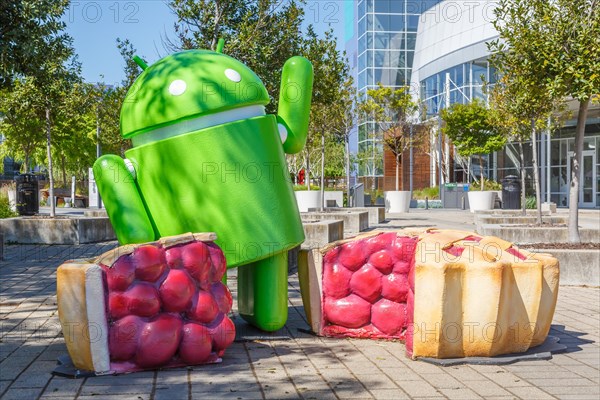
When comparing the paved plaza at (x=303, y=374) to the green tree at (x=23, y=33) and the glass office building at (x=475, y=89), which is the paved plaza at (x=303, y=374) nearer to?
the green tree at (x=23, y=33)

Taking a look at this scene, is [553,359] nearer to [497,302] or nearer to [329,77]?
[497,302]

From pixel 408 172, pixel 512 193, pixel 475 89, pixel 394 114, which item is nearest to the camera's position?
pixel 512 193

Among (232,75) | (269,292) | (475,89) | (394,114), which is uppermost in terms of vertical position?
(475,89)

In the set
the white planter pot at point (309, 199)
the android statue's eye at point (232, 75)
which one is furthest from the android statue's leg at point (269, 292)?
the white planter pot at point (309, 199)

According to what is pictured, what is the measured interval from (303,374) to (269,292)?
47.9 inches

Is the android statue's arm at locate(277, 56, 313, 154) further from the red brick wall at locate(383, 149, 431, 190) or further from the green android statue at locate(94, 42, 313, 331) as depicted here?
the red brick wall at locate(383, 149, 431, 190)

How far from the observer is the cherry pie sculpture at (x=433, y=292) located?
5.37m

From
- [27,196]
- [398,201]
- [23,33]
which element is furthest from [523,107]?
[27,196]

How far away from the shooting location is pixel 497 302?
5406 millimetres

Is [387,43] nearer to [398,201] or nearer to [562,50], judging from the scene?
[398,201]

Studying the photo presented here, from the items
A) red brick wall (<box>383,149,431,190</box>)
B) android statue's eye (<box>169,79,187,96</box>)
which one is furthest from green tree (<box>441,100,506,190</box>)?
android statue's eye (<box>169,79,187,96</box>)

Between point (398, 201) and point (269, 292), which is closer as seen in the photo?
point (269, 292)

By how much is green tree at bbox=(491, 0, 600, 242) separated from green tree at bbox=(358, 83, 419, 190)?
2149 cm

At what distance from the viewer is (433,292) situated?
5336 millimetres
